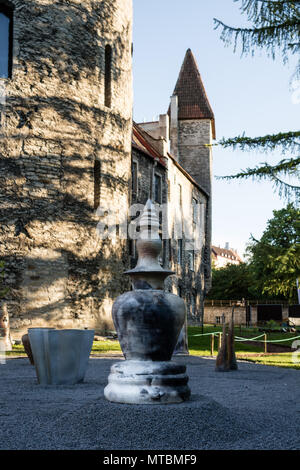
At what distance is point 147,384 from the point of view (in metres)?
5.29

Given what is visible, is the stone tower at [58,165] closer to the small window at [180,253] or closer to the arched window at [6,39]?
the arched window at [6,39]

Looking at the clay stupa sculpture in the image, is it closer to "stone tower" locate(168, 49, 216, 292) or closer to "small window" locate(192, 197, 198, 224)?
"small window" locate(192, 197, 198, 224)

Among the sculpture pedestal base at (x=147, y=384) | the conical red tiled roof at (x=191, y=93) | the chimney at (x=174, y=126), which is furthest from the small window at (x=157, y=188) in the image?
the sculpture pedestal base at (x=147, y=384)

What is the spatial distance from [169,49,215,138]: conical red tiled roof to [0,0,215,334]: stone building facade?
19656mm

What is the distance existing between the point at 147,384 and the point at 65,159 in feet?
39.9

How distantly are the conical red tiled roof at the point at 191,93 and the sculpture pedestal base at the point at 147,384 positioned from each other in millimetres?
34997

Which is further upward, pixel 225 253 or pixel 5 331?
pixel 225 253

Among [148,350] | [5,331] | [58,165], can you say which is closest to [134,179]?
[58,165]

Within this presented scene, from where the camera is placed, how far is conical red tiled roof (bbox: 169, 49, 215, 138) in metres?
39.2

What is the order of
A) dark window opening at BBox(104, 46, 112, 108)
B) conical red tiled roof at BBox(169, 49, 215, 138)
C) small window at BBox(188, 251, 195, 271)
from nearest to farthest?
→ dark window opening at BBox(104, 46, 112, 108) < small window at BBox(188, 251, 195, 271) < conical red tiled roof at BBox(169, 49, 215, 138)

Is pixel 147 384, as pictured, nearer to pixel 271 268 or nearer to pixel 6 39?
pixel 6 39

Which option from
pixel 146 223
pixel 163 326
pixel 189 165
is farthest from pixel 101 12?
pixel 189 165

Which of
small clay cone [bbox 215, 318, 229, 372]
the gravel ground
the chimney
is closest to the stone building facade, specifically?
small clay cone [bbox 215, 318, 229, 372]

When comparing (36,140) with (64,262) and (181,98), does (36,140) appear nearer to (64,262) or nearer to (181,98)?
(64,262)
